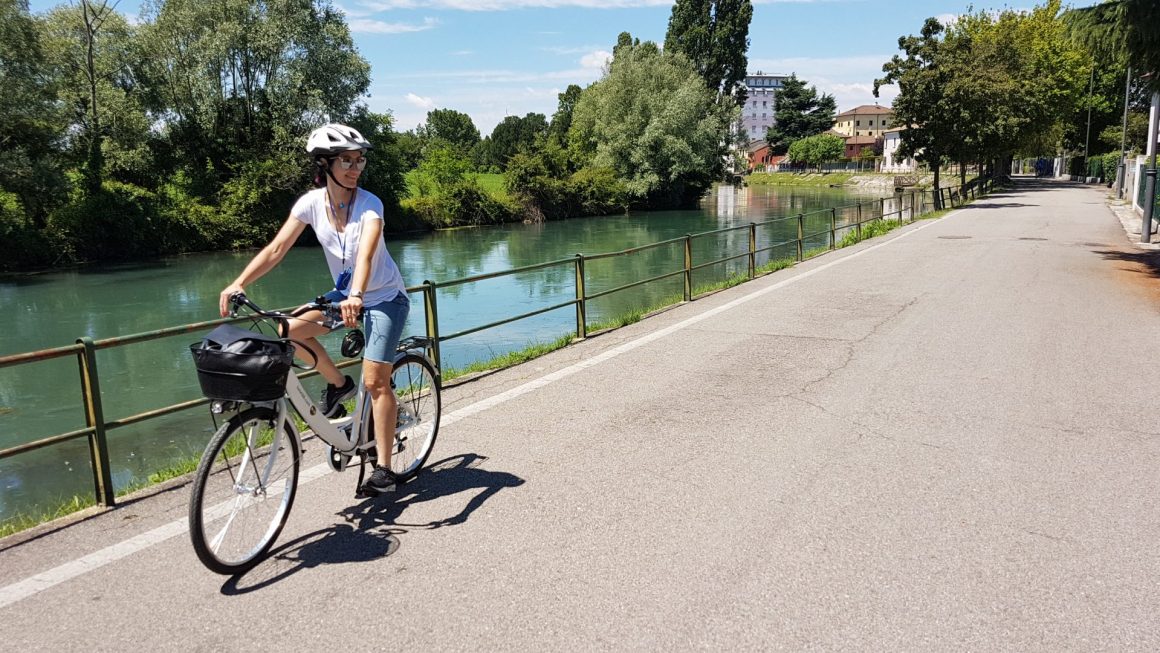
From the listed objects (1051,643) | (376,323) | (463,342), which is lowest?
(463,342)

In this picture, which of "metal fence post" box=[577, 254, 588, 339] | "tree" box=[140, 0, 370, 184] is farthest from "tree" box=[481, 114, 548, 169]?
"metal fence post" box=[577, 254, 588, 339]

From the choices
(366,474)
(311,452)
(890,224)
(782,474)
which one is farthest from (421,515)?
(890,224)

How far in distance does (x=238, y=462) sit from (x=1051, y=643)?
3434mm

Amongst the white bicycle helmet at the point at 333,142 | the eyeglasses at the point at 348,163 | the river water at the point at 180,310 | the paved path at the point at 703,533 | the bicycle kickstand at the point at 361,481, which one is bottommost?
the river water at the point at 180,310

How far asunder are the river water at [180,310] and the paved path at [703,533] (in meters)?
3.87

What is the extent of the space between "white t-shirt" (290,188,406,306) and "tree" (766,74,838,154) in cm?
13982

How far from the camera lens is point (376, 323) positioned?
4.11m

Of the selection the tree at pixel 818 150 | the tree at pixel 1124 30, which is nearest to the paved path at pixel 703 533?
the tree at pixel 1124 30

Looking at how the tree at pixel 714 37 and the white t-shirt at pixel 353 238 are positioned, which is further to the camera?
the tree at pixel 714 37

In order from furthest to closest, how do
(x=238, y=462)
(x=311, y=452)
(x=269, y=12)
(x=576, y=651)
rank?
1. (x=269, y=12)
2. (x=311, y=452)
3. (x=238, y=462)
4. (x=576, y=651)

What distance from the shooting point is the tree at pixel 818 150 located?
406 feet

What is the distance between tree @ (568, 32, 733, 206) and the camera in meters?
53.5

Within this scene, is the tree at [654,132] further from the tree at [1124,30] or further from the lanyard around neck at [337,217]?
the lanyard around neck at [337,217]

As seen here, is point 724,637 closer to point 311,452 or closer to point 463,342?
point 311,452
